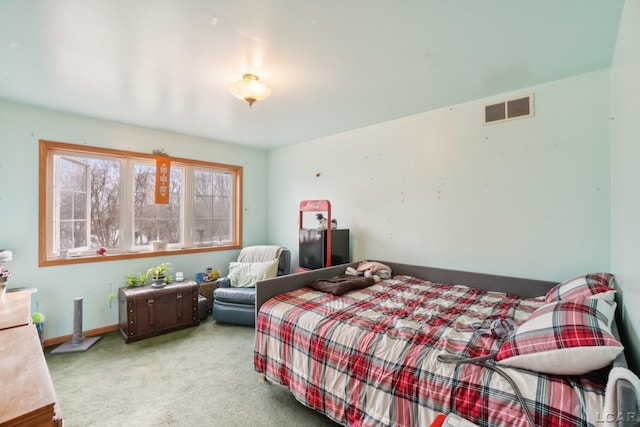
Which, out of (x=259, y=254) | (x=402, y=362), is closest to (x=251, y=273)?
(x=259, y=254)

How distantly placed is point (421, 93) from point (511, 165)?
3.49 feet

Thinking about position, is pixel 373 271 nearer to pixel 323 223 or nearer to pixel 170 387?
pixel 323 223

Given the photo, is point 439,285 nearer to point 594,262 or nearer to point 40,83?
point 594,262

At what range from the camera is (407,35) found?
1.73 metres

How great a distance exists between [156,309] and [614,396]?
3652mm

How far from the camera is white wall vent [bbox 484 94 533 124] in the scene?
242cm

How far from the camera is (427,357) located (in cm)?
138

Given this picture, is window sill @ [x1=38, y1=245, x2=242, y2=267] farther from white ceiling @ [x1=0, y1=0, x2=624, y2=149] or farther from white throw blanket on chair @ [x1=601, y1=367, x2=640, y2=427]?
white throw blanket on chair @ [x1=601, y1=367, x2=640, y2=427]

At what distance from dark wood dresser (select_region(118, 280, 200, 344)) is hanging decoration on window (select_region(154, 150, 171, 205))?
112 centimetres

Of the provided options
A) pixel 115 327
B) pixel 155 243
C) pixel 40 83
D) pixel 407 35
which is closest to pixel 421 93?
pixel 407 35

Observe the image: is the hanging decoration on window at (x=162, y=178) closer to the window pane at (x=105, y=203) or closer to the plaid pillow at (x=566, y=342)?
the window pane at (x=105, y=203)

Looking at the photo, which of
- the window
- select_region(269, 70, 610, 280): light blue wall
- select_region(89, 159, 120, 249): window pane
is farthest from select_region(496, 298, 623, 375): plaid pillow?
select_region(89, 159, 120, 249): window pane

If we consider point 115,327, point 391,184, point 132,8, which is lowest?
point 115,327

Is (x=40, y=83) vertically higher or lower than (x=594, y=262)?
higher
